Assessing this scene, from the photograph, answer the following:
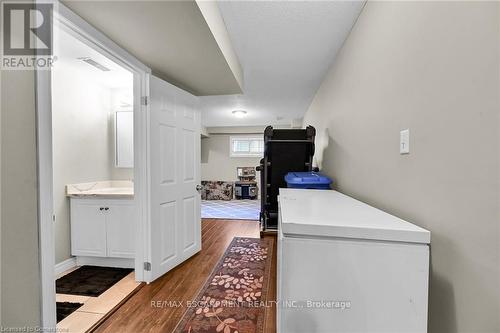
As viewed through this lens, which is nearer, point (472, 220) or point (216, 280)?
point (472, 220)

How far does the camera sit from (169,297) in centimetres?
190

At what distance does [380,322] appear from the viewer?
77cm

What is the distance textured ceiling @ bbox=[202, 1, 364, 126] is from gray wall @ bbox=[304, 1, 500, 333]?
0.51 m

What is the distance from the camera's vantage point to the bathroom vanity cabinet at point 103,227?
2.45 m

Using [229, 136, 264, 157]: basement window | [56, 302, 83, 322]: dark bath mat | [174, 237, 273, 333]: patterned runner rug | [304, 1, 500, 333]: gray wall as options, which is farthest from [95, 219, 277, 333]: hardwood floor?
[229, 136, 264, 157]: basement window

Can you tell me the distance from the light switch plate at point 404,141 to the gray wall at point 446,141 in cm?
3

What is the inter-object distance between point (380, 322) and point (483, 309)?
322 mm

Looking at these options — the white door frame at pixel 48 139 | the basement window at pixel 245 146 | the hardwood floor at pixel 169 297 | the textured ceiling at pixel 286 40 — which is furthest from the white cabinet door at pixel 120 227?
the basement window at pixel 245 146

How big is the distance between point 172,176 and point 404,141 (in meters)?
2.10

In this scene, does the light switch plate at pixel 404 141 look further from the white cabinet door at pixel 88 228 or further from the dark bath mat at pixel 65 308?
the white cabinet door at pixel 88 228

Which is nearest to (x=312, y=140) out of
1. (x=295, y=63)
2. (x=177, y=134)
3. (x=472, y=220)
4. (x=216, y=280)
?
(x=295, y=63)

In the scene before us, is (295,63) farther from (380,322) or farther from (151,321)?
(151,321)

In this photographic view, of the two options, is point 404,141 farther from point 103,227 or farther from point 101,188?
point 101,188

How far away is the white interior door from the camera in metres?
2.13
